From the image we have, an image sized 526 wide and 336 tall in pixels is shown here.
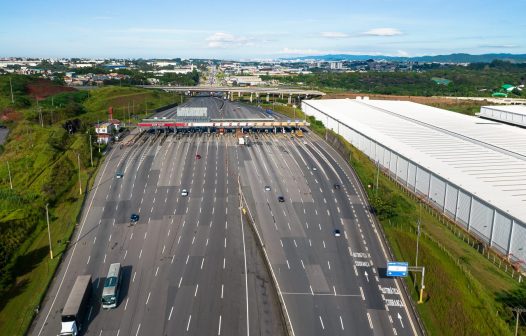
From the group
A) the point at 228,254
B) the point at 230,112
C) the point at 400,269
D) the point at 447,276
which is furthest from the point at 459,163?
the point at 230,112

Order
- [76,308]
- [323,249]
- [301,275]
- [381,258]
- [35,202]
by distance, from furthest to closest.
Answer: [35,202] → [323,249] → [381,258] → [301,275] → [76,308]

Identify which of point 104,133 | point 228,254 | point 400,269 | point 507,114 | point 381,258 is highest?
point 507,114

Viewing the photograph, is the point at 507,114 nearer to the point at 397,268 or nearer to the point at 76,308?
the point at 397,268

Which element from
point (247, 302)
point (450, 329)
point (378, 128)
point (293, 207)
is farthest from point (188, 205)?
point (378, 128)

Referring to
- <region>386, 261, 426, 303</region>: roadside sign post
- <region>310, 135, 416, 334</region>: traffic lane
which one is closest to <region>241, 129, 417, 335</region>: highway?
<region>310, 135, 416, 334</region>: traffic lane

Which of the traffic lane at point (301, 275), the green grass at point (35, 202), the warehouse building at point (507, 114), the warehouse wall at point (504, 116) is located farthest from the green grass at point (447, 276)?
the warehouse building at point (507, 114)

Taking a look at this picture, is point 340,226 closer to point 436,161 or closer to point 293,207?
point 293,207

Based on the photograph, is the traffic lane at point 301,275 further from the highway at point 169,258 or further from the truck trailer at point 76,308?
the truck trailer at point 76,308
